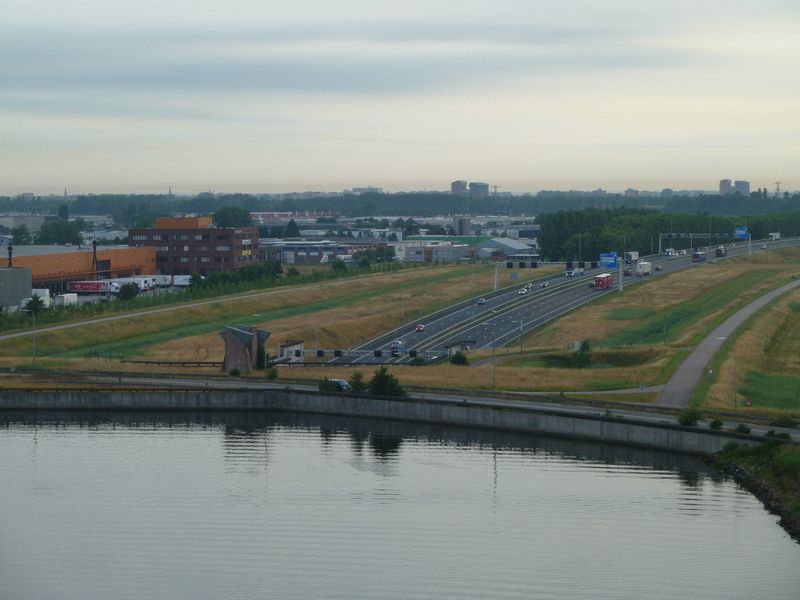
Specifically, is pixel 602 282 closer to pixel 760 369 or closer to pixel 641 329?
pixel 641 329

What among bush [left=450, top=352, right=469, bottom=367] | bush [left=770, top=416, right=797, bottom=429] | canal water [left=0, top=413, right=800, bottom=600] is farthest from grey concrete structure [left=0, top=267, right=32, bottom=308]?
bush [left=770, top=416, right=797, bottom=429]

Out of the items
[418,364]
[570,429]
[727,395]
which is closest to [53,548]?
[570,429]

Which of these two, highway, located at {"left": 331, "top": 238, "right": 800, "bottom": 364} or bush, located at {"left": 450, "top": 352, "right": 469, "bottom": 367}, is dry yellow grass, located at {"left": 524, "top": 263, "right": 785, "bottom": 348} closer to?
highway, located at {"left": 331, "top": 238, "right": 800, "bottom": 364}

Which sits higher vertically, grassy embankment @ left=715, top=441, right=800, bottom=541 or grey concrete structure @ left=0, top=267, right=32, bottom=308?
grey concrete structure @ left=0, top=267, right=32, bottom=308

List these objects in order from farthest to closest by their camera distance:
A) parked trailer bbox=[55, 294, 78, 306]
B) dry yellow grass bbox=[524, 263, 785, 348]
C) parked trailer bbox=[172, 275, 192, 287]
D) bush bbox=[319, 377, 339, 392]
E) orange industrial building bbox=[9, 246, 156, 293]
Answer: parked trailer bbox=[172, 275, 192, 287] → orange industrial building bbox=[9, 246, 156, 293] → parked trailer bbox=[55, 294, 78, 306] → dry yellow grass bbox=[524, 263, 785, 348] → bush bbox=[319, 377, 339, 392]

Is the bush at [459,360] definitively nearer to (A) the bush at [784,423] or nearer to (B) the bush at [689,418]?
(B) the bush at [689,418]

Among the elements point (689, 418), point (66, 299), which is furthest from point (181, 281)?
point (689, 418)

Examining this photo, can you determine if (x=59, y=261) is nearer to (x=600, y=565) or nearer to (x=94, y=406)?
(x=94, y=406)
